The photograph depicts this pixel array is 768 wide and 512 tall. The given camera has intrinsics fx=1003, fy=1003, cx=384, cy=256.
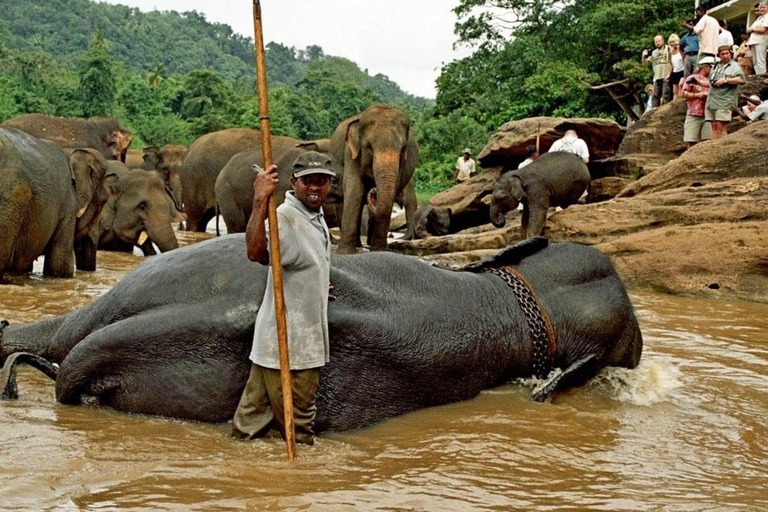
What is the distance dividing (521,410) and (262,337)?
168 cm

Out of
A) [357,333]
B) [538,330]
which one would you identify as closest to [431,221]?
[538,330]

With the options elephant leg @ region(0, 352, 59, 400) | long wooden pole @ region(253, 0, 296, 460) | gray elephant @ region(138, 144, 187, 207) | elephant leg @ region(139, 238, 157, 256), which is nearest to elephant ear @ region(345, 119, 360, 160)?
elephant leg @ region(139, 238, 157, 256)

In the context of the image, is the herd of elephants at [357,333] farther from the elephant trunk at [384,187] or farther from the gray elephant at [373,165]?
the gray elephant at [373,165]

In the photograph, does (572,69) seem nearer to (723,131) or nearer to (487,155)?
(487,155)

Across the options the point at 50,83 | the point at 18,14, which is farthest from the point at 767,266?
the point at 18,14

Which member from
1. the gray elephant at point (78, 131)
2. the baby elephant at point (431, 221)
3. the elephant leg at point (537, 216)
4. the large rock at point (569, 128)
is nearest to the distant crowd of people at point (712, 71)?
the large rock at point (569, 128)

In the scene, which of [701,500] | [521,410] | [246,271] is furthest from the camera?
[521,410]

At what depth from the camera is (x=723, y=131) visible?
14.9m

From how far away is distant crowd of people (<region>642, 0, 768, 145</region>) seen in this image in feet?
47.9

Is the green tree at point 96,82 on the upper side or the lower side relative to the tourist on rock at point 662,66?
upper

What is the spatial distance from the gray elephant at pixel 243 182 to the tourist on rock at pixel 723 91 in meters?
5.94

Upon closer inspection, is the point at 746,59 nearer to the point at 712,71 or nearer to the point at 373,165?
the point at 712,71

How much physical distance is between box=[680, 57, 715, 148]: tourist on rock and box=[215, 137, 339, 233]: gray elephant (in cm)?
573

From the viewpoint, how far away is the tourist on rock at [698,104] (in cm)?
1553
